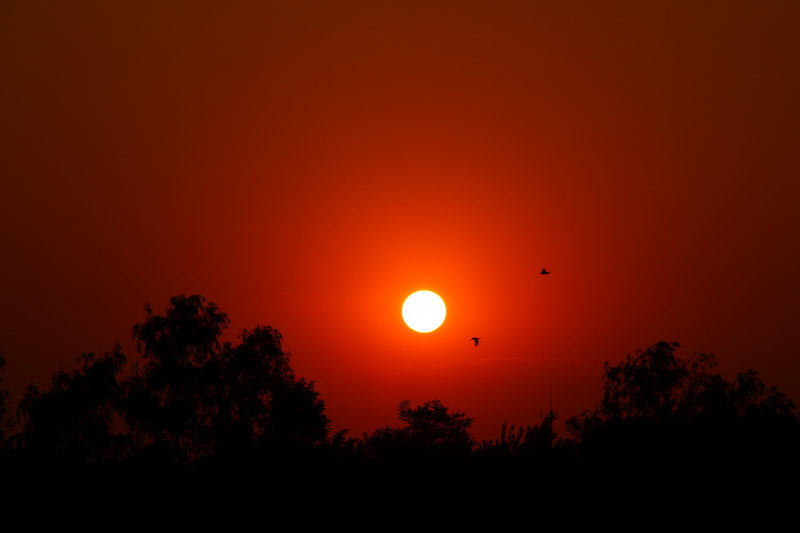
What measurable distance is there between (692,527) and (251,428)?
26.7 m

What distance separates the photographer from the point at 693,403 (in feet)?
152

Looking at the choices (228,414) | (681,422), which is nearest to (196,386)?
(228,414)

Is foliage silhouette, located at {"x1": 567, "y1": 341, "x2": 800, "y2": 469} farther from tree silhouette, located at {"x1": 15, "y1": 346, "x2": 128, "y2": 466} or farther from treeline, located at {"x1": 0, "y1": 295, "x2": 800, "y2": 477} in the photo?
tree silhouette, located at {"x1": 15, "y1": 346, "x2": 128, "y2": 466}

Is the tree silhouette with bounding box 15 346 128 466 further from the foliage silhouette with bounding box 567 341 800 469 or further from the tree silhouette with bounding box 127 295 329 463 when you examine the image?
the foliage silhouette with bounding box 567 341 800 469

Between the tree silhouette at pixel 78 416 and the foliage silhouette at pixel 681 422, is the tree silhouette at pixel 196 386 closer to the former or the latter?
the tree silhouette at pixel 78 416

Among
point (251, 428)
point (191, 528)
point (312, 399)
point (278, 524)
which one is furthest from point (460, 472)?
point (312, 399)

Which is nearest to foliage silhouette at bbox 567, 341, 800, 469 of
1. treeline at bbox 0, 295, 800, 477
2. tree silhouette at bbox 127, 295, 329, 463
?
treeline at bbox 0, 295, 800, 477

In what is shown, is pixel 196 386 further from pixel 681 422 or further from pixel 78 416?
pixel 681 422

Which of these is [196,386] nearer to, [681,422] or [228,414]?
[228,414]

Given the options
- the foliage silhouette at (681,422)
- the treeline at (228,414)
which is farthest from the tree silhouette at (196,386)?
the foliage silhouette at (681,422)

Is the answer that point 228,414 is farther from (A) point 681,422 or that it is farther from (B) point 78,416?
(A) point 681,422

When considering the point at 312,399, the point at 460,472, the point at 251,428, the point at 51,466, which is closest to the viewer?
the point at 460,472

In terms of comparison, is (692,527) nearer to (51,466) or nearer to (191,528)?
(191,528)

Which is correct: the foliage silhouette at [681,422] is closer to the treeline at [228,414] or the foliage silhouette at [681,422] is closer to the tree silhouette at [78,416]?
the treeline at [228,414]
